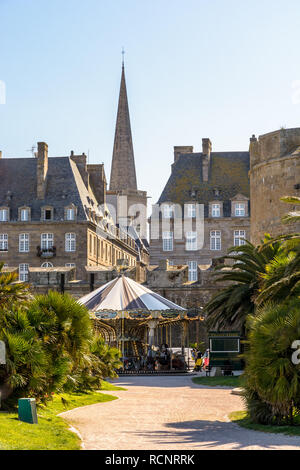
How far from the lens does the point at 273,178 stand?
39125mm

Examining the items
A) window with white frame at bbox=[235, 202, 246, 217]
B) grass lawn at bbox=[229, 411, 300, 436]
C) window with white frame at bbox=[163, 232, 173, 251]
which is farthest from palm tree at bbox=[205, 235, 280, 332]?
window with white frame at bbox=[235, 202, 246, 217]

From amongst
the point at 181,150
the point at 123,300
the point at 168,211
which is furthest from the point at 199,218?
the point at 123,300

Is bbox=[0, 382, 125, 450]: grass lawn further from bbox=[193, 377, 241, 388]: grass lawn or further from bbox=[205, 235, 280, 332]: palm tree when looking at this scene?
bbox=[205, 235, 280, 332]: palm tree

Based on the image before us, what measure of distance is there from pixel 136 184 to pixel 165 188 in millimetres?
36892

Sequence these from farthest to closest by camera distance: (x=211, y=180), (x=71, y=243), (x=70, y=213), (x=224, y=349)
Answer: (x=211, y=180)
(x=70, y=213)
(x=71, y=243)
(x=224, y=349)

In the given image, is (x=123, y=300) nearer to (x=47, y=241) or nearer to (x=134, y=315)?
(x=134, y=315)

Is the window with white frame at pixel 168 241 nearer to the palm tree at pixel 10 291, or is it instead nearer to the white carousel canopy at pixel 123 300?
the white carousel canopy at pixel 123 300

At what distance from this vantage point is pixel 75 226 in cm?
6894

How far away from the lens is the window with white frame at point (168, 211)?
234 ft

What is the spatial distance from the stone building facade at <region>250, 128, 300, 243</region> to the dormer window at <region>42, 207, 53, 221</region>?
3230cm

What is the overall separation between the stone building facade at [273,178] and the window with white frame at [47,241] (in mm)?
31878

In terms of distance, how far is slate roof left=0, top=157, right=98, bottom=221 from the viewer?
70.1m

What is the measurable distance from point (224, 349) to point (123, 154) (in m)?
79.2

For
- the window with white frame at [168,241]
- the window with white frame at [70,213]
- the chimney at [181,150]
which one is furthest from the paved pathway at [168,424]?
the chimney at [181,150]
